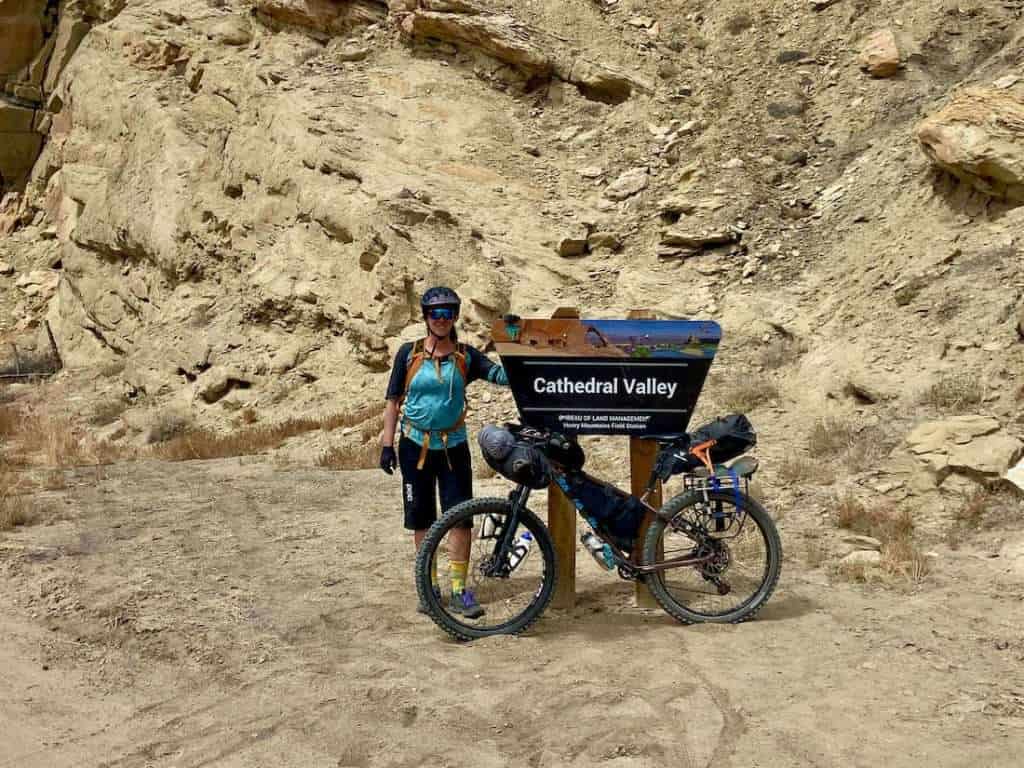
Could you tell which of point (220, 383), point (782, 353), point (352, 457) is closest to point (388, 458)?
point (352, 457)

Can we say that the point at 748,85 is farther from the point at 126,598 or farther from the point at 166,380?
the point at 126,598

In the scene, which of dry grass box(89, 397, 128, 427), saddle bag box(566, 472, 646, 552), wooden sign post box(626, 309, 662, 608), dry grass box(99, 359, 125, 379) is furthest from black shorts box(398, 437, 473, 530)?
dry grass box(99, 359, 125, 379)

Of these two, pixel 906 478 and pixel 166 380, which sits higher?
pixel 906 478

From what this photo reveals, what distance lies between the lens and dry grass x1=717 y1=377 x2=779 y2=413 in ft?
33.8

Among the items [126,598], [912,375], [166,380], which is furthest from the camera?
[166,380]

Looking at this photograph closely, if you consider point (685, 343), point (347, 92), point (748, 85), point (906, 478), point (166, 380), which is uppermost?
point (748, 85)

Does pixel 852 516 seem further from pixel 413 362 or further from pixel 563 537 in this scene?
pixel 413 362

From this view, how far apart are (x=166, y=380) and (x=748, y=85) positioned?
33.9ft

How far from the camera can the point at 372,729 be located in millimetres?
3955

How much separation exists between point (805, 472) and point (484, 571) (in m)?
4.17

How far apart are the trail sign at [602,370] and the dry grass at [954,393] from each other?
4.45 metres

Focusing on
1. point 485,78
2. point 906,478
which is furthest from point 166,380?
point 906,478

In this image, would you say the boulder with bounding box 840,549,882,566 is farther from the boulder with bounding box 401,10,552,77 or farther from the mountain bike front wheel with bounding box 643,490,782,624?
the boulder with bounding box 401,10,552,77

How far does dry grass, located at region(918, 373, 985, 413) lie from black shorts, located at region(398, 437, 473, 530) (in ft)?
16.7
